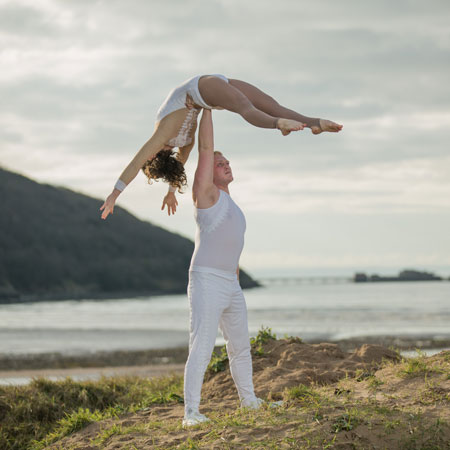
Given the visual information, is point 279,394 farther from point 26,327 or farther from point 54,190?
point 54,190

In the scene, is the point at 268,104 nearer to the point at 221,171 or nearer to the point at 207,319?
the point at 221,171

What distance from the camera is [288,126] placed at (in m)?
6.22

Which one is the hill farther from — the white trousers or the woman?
the white trousers

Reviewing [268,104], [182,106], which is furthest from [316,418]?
[182,106]

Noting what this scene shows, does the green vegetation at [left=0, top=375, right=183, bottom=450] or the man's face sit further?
the green vegetation at [left=0, top=375, right=183, bottom=450]

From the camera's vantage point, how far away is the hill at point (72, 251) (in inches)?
3925

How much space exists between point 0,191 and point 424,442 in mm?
105878

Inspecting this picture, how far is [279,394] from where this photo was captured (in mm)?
8172

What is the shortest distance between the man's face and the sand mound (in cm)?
262

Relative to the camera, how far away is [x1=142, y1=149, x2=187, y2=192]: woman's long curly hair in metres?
7.02

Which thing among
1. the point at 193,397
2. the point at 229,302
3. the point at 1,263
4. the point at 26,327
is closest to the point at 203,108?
the point at 229,302

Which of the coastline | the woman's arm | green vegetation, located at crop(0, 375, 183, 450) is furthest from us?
the coastline

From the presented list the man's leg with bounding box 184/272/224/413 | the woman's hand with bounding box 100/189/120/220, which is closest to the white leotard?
the woman's hand with bounding box 100/189/120/220

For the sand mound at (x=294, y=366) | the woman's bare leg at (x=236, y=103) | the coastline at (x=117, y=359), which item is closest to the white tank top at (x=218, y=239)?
the woman's bare leg at (x=236, y=103)
